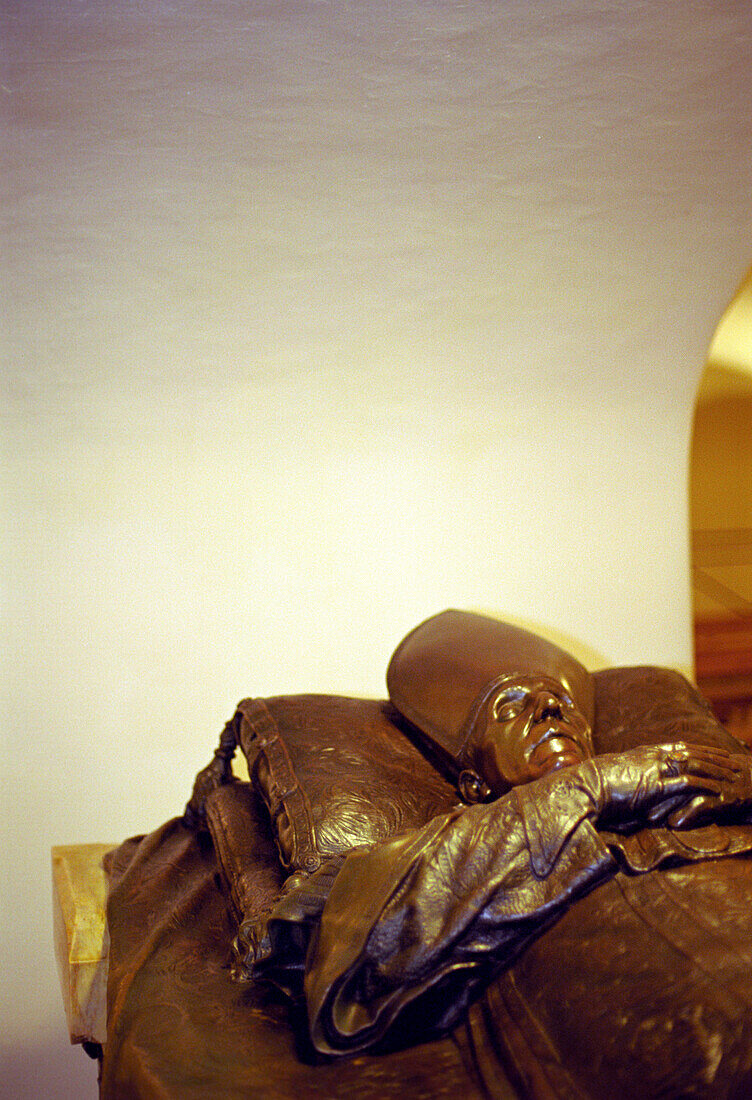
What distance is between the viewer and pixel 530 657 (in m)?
1.75

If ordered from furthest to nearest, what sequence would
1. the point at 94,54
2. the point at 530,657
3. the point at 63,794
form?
the point at 63,794, the point at 94,54, the point at 530,657

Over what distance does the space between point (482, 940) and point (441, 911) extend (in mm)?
63

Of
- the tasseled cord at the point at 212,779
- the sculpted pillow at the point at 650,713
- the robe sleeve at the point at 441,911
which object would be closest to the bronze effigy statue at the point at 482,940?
the robe sleeve at the point at 441,911

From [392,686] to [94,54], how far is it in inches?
64.5

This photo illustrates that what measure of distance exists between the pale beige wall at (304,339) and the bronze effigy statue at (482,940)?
1070mm

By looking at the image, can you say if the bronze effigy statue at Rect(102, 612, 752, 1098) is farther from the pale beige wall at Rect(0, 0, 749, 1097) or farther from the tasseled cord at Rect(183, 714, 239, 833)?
the pale beige wall at Rect(0, 0, 749, 1097)

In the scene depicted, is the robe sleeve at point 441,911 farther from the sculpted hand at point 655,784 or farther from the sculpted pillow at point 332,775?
the sculpted pillow at point 332,775

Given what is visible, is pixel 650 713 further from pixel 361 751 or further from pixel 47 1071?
pixel 47 1071

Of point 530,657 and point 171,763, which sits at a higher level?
point 530,657

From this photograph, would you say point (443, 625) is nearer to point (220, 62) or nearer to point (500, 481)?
point (500, 481)

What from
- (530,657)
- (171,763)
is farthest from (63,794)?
(530,657)

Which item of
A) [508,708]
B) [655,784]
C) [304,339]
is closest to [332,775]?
[508,708]

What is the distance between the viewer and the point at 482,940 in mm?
1151

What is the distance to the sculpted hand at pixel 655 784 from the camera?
1.23m
